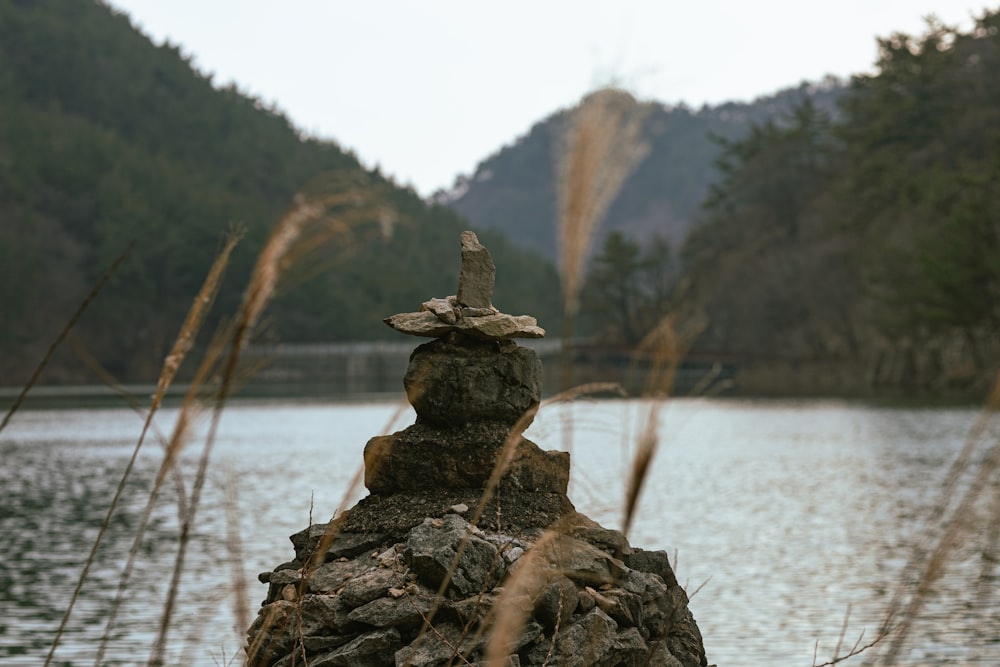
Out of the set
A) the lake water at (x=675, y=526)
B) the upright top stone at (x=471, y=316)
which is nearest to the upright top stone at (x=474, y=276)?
the upright top stone at (x=471, y=316)

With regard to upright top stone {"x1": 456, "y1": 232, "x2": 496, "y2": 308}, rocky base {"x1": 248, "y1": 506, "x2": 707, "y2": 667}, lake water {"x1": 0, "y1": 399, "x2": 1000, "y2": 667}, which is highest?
upright top stone {"x1": 456, "y1": 232, "x2": 496, "y2": 308}

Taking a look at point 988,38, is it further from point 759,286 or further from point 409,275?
point 409,275

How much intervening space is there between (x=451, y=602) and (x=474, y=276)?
6.82ft

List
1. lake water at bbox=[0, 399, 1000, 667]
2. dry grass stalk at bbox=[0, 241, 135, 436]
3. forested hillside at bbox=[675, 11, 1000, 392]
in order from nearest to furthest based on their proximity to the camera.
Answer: dry grass stalk at bbox=[0, 241, 135, 436] < lake water at bbox=[0, 399, 1000, 667] < forested hillside at bbox=[675, 11, 1000, 392]

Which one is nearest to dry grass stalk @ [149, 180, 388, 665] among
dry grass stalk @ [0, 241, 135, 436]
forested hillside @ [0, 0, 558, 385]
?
dry grass stalk @ [0, 241, 135, 436]

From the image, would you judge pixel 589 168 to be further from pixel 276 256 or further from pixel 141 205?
pixel 141 205

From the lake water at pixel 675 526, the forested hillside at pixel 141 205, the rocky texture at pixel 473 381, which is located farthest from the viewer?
the forested hillside at pixel 141 205

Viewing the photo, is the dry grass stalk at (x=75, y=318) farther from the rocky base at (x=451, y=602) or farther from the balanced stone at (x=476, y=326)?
the balanced stone at (x=476, y=326)

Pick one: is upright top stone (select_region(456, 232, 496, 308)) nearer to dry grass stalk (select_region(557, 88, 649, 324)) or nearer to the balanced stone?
the balanced stone

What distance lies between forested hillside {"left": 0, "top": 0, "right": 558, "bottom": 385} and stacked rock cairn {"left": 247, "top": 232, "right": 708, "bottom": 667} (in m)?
53.7

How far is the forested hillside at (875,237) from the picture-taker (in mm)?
57656

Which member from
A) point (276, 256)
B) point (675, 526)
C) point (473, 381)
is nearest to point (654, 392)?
point (276, 256)

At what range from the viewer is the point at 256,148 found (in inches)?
6432

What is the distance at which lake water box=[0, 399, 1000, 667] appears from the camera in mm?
11867
